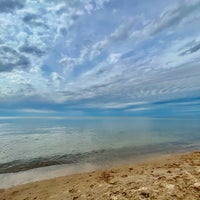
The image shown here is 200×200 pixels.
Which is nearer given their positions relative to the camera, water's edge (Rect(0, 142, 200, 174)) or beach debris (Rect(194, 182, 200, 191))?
beach debris (Rect(194, 182, 200, 191))

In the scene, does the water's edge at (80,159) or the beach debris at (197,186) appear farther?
the water's edge at (80,159)

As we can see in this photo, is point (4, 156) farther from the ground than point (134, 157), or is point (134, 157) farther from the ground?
point (4, 156)

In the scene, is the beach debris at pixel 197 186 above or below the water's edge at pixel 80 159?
above

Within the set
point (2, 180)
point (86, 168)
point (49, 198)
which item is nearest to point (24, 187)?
point (2, 180)

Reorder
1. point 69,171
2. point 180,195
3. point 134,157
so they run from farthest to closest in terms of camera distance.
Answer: point 134,157 < point 69,171 < point 180,195

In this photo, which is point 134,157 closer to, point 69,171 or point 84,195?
point 69,171

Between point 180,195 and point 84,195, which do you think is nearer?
point 180,195

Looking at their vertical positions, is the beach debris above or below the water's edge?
above

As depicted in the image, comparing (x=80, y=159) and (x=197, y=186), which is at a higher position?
(x=197, y=186)

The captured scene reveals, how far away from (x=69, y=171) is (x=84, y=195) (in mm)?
7813

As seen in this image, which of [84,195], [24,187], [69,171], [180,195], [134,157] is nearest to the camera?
[180,195]

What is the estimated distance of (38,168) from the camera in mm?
15742

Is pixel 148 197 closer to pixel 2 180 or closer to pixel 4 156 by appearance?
pixel 2 180

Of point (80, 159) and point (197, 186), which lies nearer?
point (197, 186)
